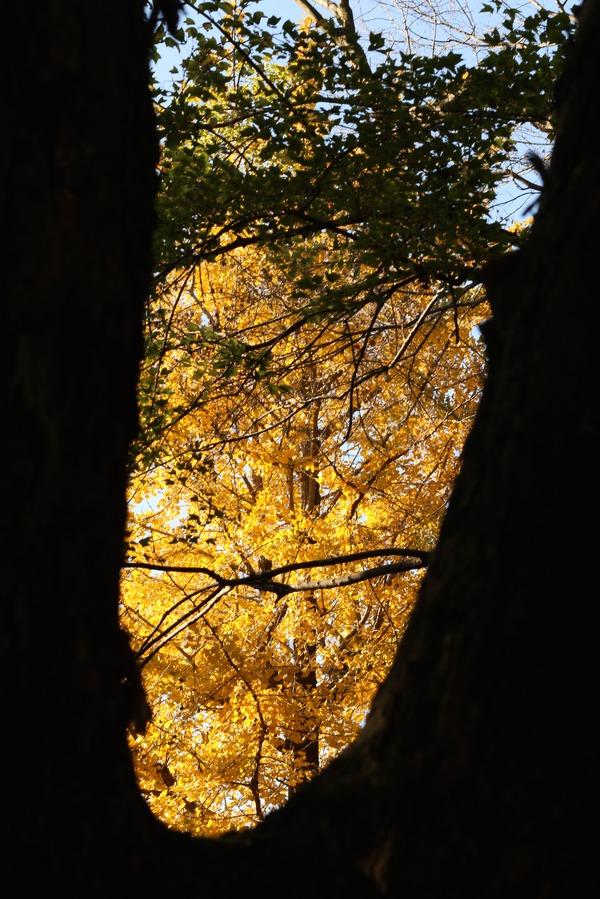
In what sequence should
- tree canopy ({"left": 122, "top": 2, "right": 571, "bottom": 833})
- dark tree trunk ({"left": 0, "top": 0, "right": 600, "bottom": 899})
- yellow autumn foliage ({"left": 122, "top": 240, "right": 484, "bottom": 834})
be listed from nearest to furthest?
dark tree trunk ({"left": 0, "top": 0, "right": 600, "bottom": 899}) → tree canopy ({"left": 122, "top": 2, "right": 571, "bottom": 833}) → yellow autumn foliage ({"left": 122, "top": 240, "right": 484, "bottom": 834})

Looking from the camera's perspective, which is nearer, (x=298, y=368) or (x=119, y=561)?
(x=119, y=561)

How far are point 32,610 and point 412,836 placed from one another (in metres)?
0.65

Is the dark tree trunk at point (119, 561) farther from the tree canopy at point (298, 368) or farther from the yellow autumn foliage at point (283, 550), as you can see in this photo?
the yellow autumn foliage at point (283, 550)

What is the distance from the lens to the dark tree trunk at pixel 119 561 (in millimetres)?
1226

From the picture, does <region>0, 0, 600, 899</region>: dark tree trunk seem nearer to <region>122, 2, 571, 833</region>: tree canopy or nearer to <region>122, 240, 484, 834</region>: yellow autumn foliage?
<region>122, 2, 571, 833</region>: tree canopy

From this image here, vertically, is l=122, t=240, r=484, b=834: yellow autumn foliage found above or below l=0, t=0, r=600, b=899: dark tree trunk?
above

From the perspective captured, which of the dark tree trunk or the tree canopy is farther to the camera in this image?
the tree canopy

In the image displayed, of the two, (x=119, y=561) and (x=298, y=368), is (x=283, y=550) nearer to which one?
(x=298, y=368)

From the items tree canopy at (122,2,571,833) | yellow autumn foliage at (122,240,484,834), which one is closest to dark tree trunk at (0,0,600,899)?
tree canopy at (122,2,571,833)

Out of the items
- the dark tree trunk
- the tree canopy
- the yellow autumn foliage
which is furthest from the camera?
Answer: the yellow autumn foliage

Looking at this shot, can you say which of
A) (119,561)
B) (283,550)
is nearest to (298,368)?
(283,550)

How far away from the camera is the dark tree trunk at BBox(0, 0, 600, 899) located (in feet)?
4.02

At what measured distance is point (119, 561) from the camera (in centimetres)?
141

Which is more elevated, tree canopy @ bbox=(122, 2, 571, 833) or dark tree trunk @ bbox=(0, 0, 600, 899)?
tree canopy @ bbox=(122, 2, 571, 833)
